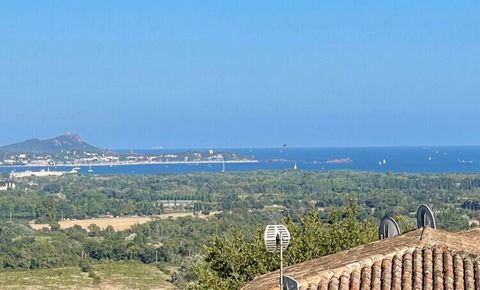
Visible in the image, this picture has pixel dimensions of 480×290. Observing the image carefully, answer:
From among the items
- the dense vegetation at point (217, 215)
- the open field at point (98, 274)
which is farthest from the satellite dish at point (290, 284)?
the open field at point (98, 274)

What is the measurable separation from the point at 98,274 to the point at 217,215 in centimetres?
3657

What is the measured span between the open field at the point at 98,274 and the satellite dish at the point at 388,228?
3715cm

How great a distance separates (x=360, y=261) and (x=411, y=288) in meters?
0.84

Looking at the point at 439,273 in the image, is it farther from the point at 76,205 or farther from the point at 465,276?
the point at 76,205

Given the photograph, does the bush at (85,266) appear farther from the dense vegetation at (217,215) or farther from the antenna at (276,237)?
the antenna at (276,237)

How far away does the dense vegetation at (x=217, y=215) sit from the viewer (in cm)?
1788

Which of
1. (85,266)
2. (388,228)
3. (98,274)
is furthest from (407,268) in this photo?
(85,266)

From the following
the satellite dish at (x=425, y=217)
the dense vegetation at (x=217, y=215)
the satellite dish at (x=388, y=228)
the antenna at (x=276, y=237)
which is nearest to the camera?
the antenna at (x=276, y=237)

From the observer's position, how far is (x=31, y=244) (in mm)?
72938

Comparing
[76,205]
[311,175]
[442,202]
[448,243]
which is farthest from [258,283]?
[311,175]

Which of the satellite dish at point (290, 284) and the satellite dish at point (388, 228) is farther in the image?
the satellite dish at point (388, 228)

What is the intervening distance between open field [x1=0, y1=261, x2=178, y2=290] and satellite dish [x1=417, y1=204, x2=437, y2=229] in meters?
38.2

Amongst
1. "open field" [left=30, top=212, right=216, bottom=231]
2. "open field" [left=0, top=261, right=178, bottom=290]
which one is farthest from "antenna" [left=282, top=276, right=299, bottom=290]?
"open field" [left=30, top=212, right=216, bottom=231]

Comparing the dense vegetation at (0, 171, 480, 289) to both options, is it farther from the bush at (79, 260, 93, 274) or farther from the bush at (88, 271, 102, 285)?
the bush at (88, 271, 102, 285)
